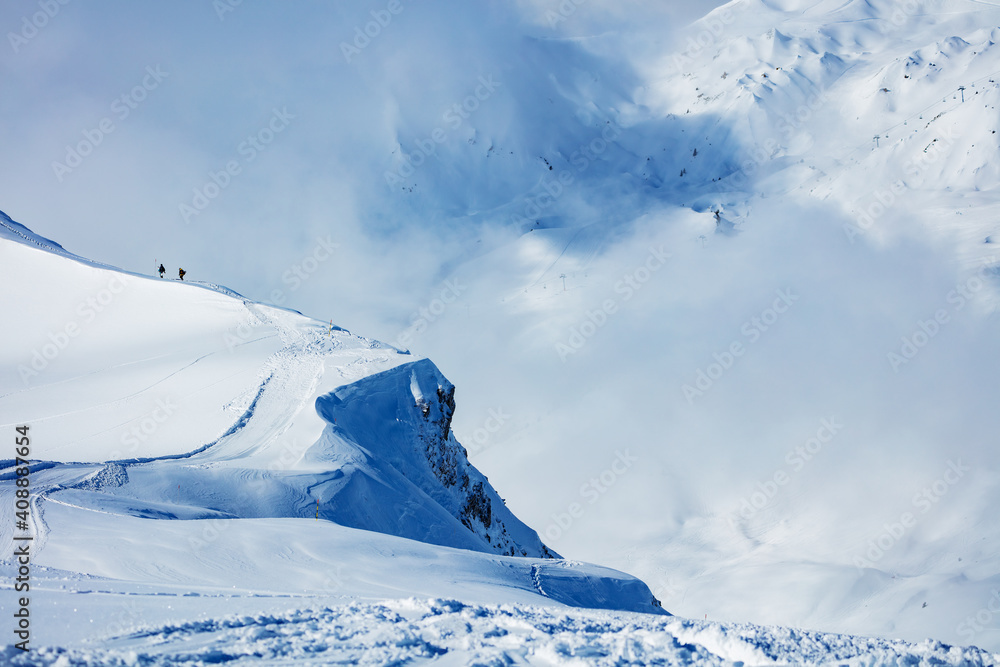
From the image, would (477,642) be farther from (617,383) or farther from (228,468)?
(617,383)

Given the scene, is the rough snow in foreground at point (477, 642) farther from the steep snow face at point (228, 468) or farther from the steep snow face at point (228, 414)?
the steep snow face at point (228, 414)

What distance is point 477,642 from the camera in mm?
6816

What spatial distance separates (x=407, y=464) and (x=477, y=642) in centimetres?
1471

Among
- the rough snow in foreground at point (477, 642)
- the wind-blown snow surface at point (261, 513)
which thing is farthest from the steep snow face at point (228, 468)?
the rough snow in foreground at point (477, 642)

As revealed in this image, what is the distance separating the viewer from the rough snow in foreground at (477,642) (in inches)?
236

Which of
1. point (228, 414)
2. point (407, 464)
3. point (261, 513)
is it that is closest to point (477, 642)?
point (261, 513)

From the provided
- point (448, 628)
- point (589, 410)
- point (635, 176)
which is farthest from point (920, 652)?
point (635, 176)

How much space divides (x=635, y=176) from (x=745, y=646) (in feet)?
347

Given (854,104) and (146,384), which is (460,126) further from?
(146,384)

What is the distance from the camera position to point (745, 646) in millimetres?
6941

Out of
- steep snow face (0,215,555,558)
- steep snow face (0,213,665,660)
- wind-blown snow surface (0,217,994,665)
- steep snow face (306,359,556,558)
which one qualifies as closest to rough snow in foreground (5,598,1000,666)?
wind-blown snow surface (0,217,994,665)

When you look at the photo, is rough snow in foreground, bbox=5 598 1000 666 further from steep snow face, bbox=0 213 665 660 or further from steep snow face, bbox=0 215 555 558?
steep snow face, bbox=0 215 555 558

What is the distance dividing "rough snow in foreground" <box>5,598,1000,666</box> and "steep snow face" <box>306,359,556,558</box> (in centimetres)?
838

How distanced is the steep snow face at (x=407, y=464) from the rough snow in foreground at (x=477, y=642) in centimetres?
838
